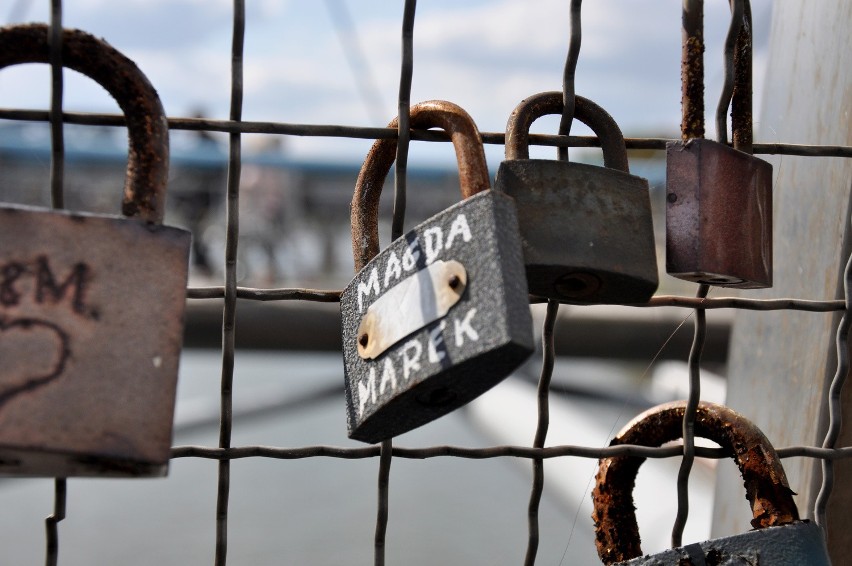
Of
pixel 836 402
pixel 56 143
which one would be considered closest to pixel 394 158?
pixel 56 143

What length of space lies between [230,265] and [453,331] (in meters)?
0.23

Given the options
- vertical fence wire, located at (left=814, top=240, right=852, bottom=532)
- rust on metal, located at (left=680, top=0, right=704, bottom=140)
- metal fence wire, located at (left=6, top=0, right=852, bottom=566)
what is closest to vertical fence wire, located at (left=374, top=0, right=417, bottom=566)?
metal fence wire, located at (left=6, top=0, right=852, bottom=566)

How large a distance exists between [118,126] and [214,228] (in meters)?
7.61

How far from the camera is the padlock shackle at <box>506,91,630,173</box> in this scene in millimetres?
629

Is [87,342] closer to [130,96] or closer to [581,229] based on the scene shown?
[130,96]

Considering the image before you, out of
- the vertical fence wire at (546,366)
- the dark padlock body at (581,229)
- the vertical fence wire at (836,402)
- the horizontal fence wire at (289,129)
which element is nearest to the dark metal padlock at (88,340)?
the horizontal fence wire at (289,129)

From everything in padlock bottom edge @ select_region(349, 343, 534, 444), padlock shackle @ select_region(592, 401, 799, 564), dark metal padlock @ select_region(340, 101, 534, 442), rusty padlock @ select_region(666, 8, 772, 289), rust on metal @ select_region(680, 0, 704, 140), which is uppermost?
rust on metal @ select_region(680, 0, 704, 140)

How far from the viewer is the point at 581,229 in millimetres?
589

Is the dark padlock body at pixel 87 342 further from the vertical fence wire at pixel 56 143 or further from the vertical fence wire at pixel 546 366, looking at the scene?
the vertical fence wire at pixel 546 366

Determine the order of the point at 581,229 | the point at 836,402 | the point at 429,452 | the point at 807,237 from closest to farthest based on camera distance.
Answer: the point at 581,229, the point at 429,452, the point at 836,402, the point at 807,237

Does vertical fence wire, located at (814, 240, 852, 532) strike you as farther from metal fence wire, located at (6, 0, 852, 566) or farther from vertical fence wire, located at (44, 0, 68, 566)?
vertical fence wire, located at (44, 0, 68, 566)

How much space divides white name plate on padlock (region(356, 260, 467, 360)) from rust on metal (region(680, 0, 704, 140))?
256 millimetres

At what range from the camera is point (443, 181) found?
32.6 ft

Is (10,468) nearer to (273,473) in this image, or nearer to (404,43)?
(404,43)
